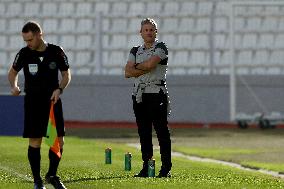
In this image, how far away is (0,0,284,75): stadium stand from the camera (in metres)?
39.3

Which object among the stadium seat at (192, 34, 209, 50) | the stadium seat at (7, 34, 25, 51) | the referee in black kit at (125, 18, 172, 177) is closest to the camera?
the referee in black kit at (125, 18, 172, 177)

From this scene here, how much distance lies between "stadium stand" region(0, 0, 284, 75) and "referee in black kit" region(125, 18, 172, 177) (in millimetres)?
26146

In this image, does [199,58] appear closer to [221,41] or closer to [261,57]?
[221,41]

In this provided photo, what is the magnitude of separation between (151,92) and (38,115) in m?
2.18

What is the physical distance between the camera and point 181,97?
3747 cm

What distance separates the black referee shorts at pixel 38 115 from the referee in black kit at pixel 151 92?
1.93 meters

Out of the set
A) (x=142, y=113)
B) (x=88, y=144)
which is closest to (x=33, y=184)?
(x=142, y=113)

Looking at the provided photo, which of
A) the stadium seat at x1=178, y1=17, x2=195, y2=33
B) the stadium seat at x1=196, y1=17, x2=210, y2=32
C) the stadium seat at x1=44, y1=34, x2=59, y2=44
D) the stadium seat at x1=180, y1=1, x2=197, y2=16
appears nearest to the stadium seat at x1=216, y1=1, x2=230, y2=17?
the stadium seat at x1=196, y1=17, x2=210, y2=32

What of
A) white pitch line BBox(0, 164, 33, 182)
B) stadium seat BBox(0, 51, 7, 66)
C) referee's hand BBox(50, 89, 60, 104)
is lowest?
white pitch line BBox(0, 164, 33, 182)

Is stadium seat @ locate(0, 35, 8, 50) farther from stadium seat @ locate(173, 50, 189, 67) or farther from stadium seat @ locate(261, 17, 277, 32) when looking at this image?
stadium seat @ locate(261, 17, 277, 32)

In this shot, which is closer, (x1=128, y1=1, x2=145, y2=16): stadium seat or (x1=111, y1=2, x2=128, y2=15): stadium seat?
(x1=128, y1=1, x2=145, y2=16): stadium seat

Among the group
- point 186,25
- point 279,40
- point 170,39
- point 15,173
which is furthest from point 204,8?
point 15,173

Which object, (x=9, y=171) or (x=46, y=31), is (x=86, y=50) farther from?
(x=9, y=171)

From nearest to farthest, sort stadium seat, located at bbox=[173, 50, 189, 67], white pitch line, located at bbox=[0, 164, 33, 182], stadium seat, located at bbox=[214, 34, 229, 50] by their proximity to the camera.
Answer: white pitch line, located at bbox=[0, 164, 33, 182] → stadium seat, located at bbox=[173, 50, 189, 67] → stadium seat, located at bbox=[214, 34, 229, 50]
